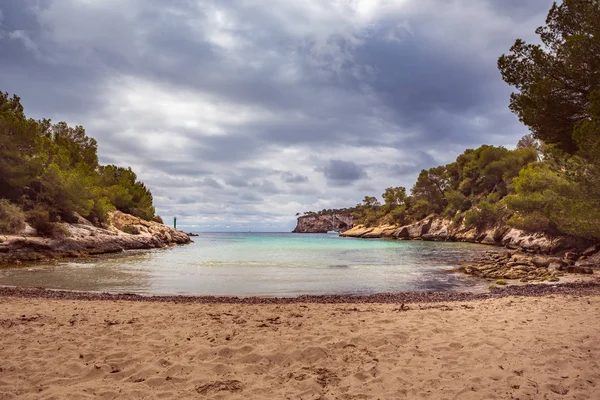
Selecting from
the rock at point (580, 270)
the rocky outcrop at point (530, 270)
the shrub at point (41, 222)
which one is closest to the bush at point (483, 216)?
the rocky outcrop at point (530, 270)

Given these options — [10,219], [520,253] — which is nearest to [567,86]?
[520,253]

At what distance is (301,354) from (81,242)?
38077 millimetres

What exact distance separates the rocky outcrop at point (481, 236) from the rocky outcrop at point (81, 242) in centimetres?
4655

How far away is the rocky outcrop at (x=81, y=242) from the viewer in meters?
29.1

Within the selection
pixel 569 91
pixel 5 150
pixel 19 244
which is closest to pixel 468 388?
pixel 569 91

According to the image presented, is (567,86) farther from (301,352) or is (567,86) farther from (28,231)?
(28,231)

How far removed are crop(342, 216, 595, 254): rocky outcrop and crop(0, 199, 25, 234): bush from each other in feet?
162

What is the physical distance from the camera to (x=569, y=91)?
1591 cm

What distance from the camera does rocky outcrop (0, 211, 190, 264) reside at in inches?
1145

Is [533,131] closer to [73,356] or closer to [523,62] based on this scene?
[523,62]

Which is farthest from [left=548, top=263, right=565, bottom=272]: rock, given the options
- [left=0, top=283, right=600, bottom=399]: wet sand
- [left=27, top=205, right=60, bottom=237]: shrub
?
[left=27, top=205, right=60, bottom=237]: shrub

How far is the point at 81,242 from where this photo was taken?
3750 centimetres

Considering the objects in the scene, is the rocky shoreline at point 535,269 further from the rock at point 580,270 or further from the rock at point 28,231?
the rock at point 28,231

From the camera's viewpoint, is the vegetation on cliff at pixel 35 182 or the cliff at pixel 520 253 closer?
the cliff at pixel 520 253
